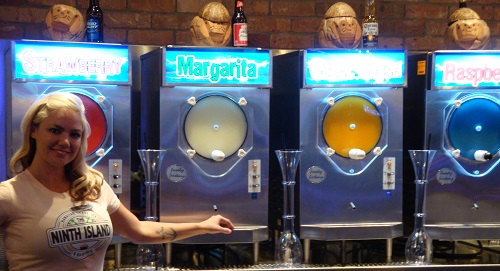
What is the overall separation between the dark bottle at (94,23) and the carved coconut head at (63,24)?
0.06 m

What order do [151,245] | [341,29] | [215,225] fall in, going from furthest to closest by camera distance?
1. [341,29]
2. [151,245]
3. [215,225]

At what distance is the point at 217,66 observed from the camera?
11.7ft

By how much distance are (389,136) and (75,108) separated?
72.5 inches

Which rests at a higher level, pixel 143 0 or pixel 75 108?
pixel 143 0

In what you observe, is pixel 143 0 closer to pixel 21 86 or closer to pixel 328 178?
pixel 21 86

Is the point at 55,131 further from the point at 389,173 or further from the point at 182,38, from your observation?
the point at 182,38

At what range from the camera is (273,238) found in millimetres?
3889

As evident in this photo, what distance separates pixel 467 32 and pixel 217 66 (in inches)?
55.1

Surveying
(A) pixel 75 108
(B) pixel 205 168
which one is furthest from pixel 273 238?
(A) pixel 75 108

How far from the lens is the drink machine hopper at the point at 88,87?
11.1 ft

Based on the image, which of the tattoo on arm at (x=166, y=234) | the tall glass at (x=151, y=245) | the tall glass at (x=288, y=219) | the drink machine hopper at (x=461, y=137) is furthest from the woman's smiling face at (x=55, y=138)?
the drink machine hopper at (x=461, y=137)

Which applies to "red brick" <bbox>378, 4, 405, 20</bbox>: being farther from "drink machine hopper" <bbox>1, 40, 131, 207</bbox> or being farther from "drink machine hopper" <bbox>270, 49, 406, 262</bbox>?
"drink machine hopper" <bbox>1, 40, 131, 207</bbox>

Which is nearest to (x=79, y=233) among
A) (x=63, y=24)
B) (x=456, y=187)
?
(x=63, y=24)

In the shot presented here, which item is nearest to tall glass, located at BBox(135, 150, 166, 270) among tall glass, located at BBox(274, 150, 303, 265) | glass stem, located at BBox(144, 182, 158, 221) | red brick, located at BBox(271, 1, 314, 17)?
glass stem, located at BBox(144, 182, 158, 221)
